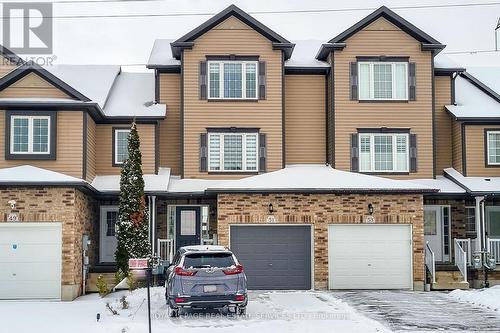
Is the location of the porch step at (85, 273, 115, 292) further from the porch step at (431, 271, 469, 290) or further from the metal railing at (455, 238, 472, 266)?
the metal railing at (455, 238, 472, 266)

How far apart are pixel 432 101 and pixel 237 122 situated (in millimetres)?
7476

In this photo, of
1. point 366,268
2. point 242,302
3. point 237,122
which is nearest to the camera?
point 242,302

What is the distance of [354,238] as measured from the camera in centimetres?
2409

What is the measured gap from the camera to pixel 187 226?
88.9ft

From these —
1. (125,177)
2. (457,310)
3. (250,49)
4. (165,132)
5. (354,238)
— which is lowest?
(457,310)

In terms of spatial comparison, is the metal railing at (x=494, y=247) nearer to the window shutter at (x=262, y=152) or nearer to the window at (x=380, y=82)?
the window at (x=380, y=82)

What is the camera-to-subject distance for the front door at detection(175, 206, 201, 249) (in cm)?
2700

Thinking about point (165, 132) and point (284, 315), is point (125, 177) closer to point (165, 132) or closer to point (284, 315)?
point (165, 132)

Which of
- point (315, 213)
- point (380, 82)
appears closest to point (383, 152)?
point (380, 82)

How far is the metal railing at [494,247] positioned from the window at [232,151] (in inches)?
348

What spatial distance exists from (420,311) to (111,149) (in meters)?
13.7

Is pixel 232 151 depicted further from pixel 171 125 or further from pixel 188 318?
pixel 188 318

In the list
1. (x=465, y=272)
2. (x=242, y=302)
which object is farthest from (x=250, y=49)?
(x=242, y=302)

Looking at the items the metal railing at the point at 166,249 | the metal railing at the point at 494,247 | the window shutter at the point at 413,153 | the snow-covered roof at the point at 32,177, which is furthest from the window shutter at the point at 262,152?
the metal railing at the point at 494,247
